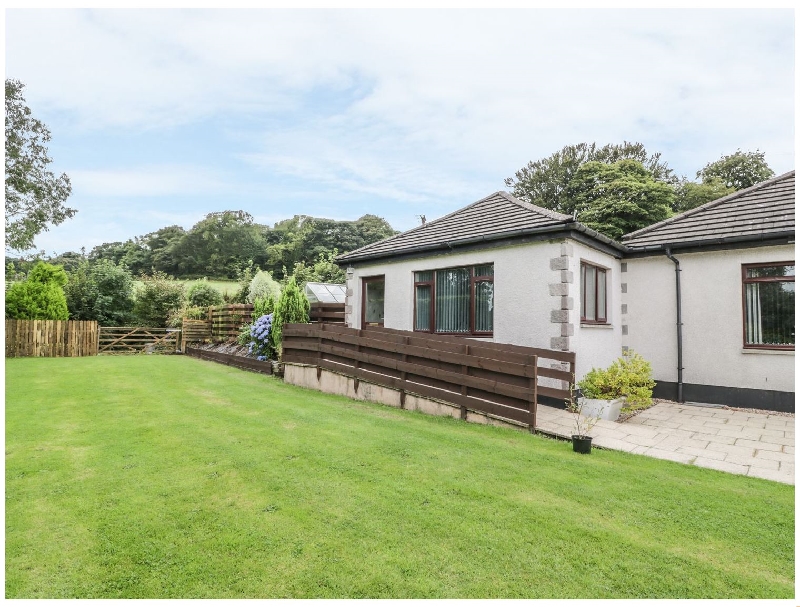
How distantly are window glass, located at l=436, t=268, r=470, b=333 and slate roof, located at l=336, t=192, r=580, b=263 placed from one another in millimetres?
739

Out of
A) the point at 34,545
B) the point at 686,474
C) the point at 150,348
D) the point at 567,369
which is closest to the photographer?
the point at 34,545

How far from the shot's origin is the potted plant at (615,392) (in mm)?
7625

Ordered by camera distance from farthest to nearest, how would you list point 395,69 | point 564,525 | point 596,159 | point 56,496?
point 596,159
point 395,69
point 56,496
point 564,525

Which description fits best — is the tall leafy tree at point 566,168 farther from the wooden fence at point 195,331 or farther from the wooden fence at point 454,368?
the wooden fence at point 454,368

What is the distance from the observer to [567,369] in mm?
8258

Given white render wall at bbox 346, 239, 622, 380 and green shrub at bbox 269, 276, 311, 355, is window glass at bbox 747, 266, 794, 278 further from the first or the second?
green shrub at bbox 269, 276, 311, 355

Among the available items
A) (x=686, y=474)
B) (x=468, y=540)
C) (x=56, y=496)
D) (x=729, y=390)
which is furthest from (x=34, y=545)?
(x=729, y=390)

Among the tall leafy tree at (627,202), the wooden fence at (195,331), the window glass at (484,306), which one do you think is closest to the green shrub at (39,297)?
the wooden fence at (195,331)

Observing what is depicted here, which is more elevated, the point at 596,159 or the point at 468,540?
the point at 596,159

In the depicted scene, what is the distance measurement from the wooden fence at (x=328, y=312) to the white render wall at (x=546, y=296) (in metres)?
4.46

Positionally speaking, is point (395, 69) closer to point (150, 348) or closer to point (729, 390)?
point (729, 390)

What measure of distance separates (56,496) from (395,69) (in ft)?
22.0

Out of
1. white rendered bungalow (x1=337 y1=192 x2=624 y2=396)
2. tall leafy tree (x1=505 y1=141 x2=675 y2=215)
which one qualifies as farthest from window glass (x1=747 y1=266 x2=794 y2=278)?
tall leafy tree (x1=505 y1=141 x2=675 y2=215)

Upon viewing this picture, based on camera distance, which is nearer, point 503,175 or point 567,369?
point 567,369
